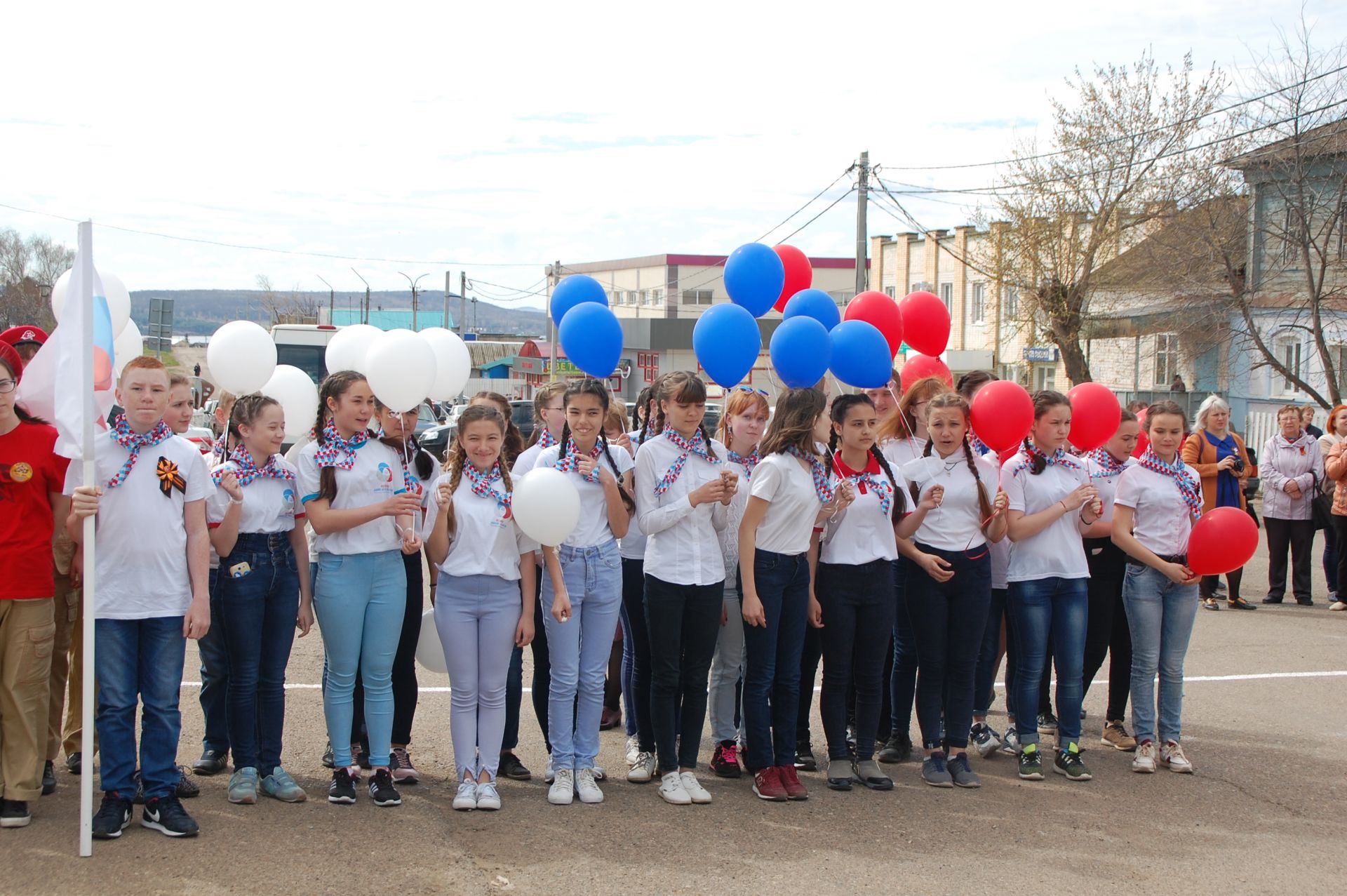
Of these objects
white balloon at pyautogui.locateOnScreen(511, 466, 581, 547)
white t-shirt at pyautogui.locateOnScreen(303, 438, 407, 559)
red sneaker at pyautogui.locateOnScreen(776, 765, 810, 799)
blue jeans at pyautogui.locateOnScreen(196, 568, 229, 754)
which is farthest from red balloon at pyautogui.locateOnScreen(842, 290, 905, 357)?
blue jeans at pyautogui.locateOnScreen(196, 568, 229, 754)

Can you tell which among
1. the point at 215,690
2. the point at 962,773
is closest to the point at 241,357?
the point at 215,690

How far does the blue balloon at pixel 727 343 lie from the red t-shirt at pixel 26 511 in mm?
3038

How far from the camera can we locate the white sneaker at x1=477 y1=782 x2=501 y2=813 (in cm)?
498

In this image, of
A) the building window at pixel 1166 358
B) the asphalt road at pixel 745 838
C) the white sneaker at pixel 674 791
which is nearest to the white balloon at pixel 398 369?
the asphalt road at pixel 745 838

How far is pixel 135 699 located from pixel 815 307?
13.2ft

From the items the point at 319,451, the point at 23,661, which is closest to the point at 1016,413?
the point at 319,451

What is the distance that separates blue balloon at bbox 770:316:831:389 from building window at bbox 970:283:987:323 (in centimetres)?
4081

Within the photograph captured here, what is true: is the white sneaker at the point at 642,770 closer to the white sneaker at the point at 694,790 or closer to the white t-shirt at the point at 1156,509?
the white sneaker at the point at 694,790

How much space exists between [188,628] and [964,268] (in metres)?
44.2

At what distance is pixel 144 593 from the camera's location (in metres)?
4.60

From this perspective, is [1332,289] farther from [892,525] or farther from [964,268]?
[964,268]

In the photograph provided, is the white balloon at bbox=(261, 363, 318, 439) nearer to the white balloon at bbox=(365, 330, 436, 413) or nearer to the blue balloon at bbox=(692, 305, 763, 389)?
the white balloon at bbox=(365, 330, 436, 413)

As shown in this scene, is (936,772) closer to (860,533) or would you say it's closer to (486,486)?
(860,533)

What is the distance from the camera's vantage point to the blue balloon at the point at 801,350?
5.84m
